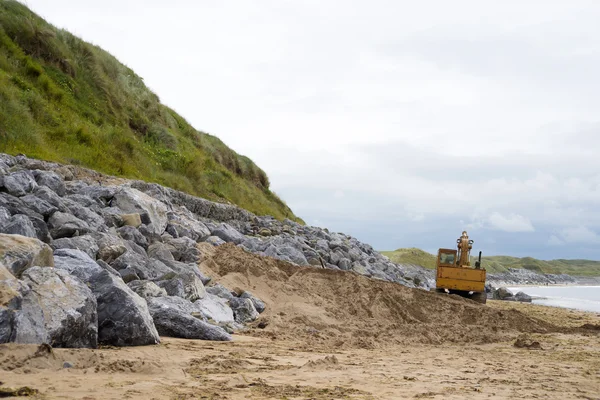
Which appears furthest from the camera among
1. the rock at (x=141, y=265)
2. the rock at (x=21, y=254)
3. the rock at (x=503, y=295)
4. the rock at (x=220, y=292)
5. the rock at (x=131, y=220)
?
the rock at (x=503, y=295)

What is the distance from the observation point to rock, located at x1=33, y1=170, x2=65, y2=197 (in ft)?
37.7

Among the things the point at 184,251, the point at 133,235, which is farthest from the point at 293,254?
the point at 133,235

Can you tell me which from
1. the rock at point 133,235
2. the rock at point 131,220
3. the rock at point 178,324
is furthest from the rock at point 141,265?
the rock at point 131,220

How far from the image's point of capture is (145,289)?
25.7ft

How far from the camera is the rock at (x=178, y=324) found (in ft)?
23.9

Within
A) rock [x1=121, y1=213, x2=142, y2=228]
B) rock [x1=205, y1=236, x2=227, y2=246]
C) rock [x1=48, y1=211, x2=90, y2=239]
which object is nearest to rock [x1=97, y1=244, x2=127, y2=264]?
rock [x1=48, y1=211, x2=90, y2=239]

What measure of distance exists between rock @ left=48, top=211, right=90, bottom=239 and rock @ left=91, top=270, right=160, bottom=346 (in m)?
2.77

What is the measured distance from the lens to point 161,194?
16500 millimetres

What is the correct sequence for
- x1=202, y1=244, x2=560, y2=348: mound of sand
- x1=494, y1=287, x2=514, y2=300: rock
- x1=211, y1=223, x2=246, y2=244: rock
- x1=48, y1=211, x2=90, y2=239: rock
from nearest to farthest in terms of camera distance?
x1=48, y1=211, x2=90, y2=239: rock
x1=202, y1=244, x2=560, y2=348: mound of sand
x1=211, y1=223, x2=246, y2=244: rock
x1=494, y1=287, x2=514, y2=300: rock

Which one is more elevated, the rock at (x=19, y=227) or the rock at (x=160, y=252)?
the rock at (x=19, y=227)

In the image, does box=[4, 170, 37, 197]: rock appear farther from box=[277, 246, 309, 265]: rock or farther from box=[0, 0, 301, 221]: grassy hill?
box=[277, 246, 309, 265]: rock

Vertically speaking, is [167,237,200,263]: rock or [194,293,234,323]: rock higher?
[167,237,200,263]: rock

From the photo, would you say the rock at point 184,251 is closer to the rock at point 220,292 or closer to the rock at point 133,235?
Result: the rock at point 133,235

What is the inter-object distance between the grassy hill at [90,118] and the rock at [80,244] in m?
8.24
